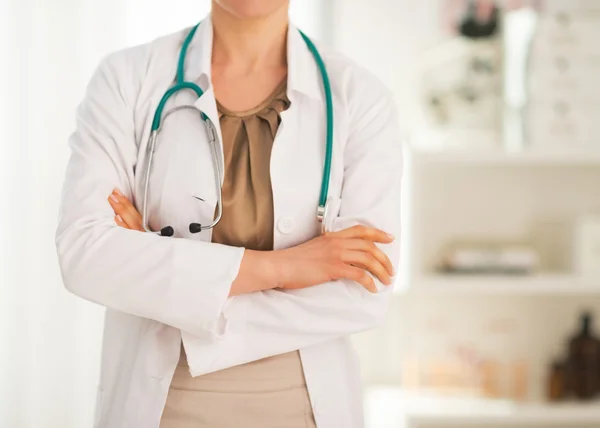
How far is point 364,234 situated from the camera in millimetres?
1248

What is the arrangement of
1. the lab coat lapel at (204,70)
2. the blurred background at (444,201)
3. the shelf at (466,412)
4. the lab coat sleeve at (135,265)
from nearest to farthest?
the lab coat sleeve at (135,265) → the lab coat lapel at (204,70) → the shelf at (466,412) → the blurred background at (444,201)

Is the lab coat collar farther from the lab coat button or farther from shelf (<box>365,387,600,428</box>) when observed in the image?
shelf (<box>365,387,600,428</box>)

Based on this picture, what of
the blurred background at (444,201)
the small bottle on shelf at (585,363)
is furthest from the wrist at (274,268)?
the small bottle on shelf at (585,363)

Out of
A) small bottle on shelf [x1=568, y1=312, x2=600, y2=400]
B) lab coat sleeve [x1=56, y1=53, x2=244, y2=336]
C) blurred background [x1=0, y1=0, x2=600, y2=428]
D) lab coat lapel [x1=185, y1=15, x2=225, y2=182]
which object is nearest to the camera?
lab coat sleeve [x1=56, y1=53, x2=244, y2=336]

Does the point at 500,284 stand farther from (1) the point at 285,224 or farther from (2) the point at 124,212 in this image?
(2) the point at 124,212

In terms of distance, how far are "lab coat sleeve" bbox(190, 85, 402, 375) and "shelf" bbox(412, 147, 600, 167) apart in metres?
0.86

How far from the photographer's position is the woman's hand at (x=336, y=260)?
120 centimetres

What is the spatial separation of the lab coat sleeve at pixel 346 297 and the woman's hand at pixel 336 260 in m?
0.02

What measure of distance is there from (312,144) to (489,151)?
1.05 meters

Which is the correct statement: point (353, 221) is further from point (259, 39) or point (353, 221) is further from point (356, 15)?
point (356, 15)

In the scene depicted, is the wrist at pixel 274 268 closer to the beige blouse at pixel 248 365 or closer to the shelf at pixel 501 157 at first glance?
the beige blouse at pixel 248 365

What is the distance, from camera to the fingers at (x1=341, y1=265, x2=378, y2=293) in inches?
48.2

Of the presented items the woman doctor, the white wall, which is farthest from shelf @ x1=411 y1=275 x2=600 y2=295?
the woman doctor

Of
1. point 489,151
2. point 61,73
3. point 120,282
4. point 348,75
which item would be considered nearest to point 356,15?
point 489,151
